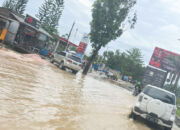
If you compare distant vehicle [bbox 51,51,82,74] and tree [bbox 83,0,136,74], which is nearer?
distant vehicle [bbox 51,51,82,74]

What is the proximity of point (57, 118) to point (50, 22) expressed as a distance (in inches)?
2069

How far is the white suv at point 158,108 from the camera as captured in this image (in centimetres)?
709

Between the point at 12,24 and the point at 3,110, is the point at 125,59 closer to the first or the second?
the point at 12,24

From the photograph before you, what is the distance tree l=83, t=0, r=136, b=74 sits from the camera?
25.2 meters

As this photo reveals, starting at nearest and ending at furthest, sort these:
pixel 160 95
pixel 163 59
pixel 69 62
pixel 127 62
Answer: pixel 160 95, pixel 69 62, pixel 163 59, pixel 127 62

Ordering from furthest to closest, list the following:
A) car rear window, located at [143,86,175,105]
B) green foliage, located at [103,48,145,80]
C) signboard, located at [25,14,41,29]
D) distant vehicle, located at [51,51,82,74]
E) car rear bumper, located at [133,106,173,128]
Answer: green foliage, located at [103,48,145,80], signboard, located at [25,14,41,29], distant vehicle, located at [51,51,82,74], car rear window, located at [143,86,175,105], car rear bumper, located at [133,106,173,128]

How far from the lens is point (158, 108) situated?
23.3 feet

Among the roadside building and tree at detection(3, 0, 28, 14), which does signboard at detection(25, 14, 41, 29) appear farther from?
tree at detection(3, 0, 28, 14)

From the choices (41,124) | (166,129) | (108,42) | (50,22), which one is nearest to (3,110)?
(41,124)

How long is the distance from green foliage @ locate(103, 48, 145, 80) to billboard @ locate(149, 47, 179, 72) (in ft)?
112

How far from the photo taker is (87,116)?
6.04 metres

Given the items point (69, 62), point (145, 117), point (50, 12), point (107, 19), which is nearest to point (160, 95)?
point (145, 117)

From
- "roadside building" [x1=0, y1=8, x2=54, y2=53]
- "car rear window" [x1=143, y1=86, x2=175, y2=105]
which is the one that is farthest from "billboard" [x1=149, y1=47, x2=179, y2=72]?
"car rear window" [x1=143, y1=86, x2=175, y2=105]

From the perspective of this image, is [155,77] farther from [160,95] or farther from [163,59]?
[160,95]
